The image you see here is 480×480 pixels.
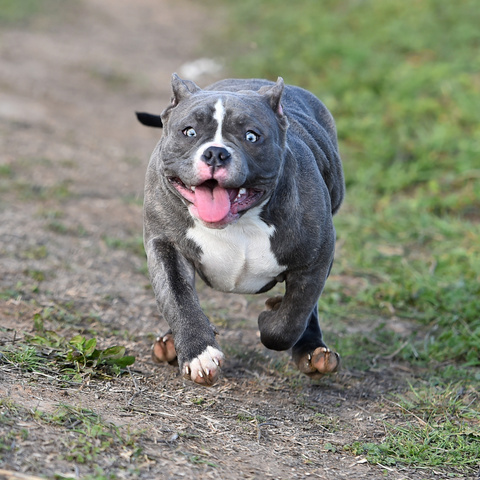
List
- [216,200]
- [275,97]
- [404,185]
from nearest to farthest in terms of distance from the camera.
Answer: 1. [216,200]
2. [275,97]
3. [404,185]

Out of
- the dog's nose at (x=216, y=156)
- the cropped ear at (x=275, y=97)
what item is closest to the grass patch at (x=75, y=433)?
the dog's nose at (x=216, y=156)

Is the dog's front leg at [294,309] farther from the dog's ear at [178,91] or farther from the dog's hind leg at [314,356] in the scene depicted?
the dog's ear at [178,91]

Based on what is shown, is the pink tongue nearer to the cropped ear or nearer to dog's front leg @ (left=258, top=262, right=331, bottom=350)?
the cropped ear

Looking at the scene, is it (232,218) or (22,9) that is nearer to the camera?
(232,218)

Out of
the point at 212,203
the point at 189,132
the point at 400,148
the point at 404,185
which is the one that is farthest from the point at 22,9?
the point at 212,203

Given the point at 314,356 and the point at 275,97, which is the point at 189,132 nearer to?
the point at 275,97

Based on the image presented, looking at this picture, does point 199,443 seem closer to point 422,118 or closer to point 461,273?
point 461,273

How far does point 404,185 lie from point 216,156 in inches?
219

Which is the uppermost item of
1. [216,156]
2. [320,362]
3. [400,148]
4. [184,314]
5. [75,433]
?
[400,148]

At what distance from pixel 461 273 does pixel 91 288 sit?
3.28 metres

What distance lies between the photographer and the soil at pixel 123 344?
3.27 m

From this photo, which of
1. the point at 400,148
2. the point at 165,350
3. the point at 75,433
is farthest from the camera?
the point at 400,148

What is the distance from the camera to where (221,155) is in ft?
11.4

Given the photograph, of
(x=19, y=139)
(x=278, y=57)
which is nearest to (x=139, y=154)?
(x=19, y=139)
